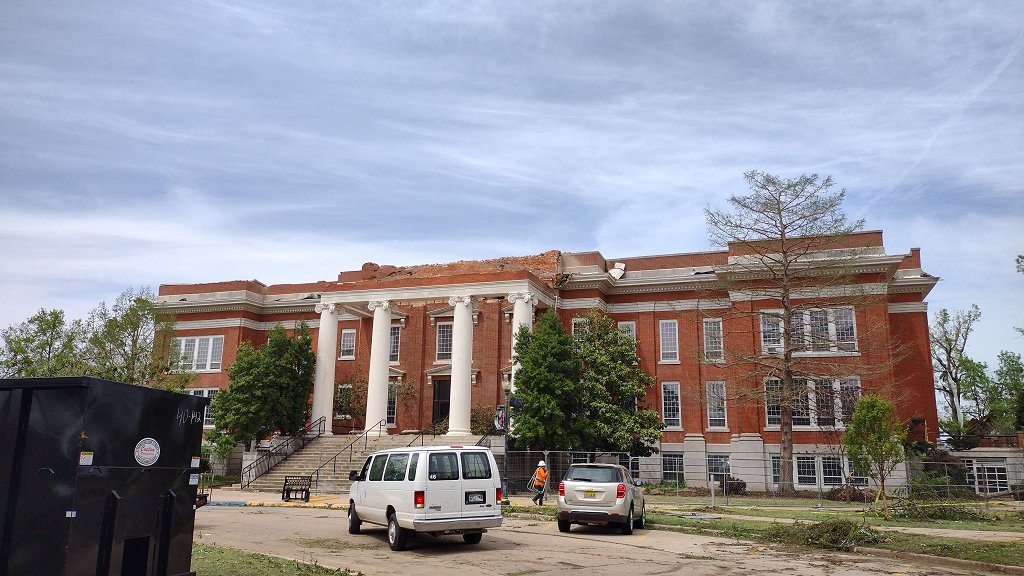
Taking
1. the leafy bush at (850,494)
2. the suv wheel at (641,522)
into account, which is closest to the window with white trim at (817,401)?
the leafy bush at (850,494)

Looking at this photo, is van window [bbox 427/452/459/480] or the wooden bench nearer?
van window [bbox 427/452/459/480]

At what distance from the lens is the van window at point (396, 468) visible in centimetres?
1534

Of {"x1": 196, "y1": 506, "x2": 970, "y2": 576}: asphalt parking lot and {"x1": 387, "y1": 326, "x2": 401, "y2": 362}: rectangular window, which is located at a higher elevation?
{"x1": 387, "y1": 326, "x2": 401, "y2": 362}: rectangular window

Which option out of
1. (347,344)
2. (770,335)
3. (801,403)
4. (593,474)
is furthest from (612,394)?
(347,344)

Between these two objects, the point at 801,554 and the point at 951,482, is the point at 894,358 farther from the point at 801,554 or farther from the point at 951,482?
the point at 801,554

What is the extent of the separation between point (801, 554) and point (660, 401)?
26.2 m

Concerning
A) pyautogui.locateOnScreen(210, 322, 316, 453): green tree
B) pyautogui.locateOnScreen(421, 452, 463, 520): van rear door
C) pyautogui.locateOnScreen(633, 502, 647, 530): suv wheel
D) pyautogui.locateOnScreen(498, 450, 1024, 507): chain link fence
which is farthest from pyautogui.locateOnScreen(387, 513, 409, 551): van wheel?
pyautogui.locateOnScreen(210, 322, 316, 453): green tree

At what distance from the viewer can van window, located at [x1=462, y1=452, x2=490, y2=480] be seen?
15172 millimetres

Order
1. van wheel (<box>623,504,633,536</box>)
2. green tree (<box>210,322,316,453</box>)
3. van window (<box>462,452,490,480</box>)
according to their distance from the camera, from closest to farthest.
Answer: van window (<box>462,452,490,480</box>), van wheel (<box>623,504,633,536</box>), green tree (<box>210,322,316,453</box>)

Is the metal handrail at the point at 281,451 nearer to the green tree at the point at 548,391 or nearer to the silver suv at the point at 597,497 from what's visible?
the green tree at the point at 548,391

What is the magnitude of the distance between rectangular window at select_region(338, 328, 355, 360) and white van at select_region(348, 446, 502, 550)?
1273 inches

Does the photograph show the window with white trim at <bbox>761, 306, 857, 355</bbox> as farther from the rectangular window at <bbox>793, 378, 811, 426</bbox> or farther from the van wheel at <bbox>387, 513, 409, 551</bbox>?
the van wheel at <bbox>387, 513, 409, 551</bbox>

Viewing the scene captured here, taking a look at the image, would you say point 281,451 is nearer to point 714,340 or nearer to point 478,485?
point 714,340

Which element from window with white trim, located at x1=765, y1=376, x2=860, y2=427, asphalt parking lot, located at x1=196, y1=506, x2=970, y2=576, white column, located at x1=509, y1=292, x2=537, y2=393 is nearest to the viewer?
asphalt parking lot, located at x1=196, y1=506, x2=970, y2=576
